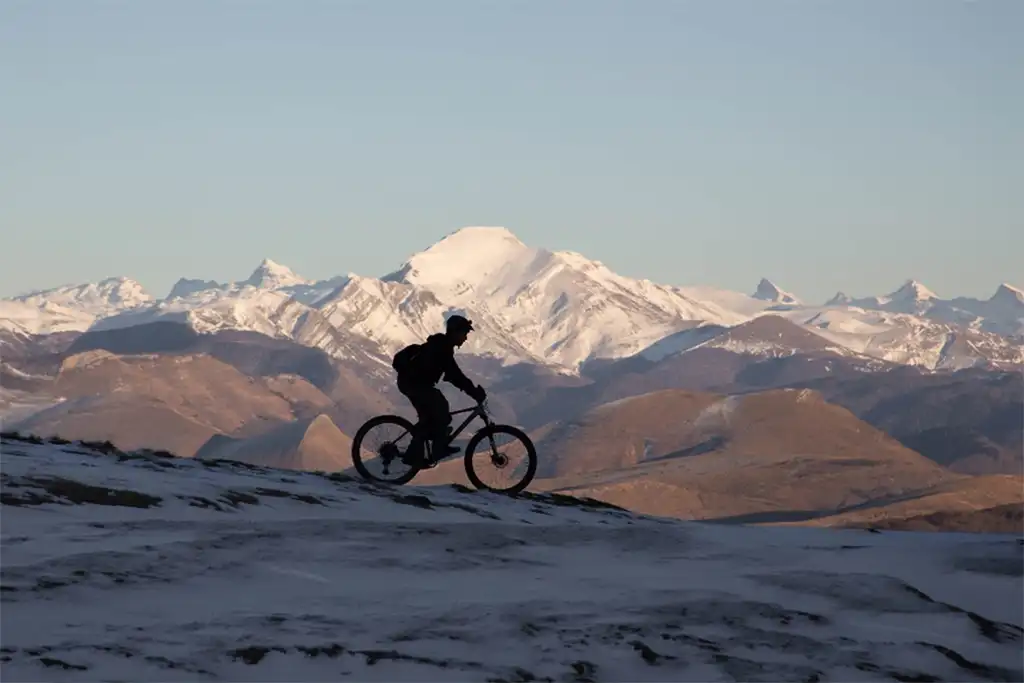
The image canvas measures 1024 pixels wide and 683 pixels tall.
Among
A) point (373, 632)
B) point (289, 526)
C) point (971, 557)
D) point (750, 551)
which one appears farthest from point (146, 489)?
point (971, 557)

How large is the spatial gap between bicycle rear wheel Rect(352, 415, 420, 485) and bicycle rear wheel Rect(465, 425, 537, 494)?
1063 millimetres

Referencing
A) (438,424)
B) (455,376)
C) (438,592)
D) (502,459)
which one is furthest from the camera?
(502,459)

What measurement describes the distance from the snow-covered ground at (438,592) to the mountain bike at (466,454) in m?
1.24

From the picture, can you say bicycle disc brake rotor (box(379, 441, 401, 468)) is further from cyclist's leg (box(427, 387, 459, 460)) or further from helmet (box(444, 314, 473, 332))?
helmet (box(444, 314, 473, 332))

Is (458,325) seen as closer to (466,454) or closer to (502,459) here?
(466,454)

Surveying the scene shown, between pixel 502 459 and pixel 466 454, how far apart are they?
3.19 feet

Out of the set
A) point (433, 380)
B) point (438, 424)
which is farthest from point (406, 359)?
point (438, 424)

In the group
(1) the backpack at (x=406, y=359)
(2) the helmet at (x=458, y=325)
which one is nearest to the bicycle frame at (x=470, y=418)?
(1) the backpack at (x=406, y=359)

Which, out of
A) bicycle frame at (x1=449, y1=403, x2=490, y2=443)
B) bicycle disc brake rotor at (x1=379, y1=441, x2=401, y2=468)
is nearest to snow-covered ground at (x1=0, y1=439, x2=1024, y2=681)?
bicycle disc brake rotor at (x1=379, y1=441, x2=401, y2=468)

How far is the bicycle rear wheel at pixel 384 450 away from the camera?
2470 centimetres

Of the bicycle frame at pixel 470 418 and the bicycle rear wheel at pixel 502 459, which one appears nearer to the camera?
the bicycle frame at pixel 470 418

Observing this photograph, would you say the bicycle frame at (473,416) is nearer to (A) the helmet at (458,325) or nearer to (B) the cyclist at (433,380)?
(B) the cyclist at (433,380)

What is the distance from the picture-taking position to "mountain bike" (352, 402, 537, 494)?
24531 millimetres

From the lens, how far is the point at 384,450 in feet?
82.0
